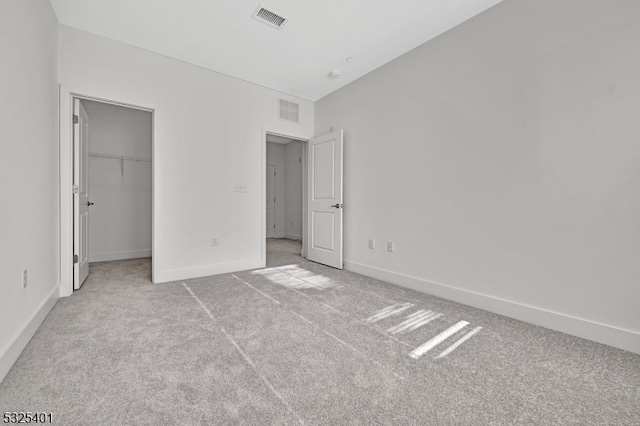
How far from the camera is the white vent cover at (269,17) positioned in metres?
2.55

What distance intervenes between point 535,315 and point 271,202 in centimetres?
654

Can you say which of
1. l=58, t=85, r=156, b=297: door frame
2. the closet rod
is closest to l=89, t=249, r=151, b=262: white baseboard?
the closet rod

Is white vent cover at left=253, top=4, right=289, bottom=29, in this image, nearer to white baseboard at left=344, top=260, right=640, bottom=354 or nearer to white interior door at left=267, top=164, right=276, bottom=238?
white baseboard at left=344, top=260, right=640, bottom=354

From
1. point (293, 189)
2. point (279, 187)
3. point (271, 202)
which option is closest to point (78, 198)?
point (271, 202)

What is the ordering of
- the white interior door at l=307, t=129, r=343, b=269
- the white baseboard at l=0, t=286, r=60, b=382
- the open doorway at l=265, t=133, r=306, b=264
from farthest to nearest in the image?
the open doorway at l=265, t=133, r=306, b=264, the white interior door at l=307, t=129, r=343, b=269, the white baseboard at l=0, t=286, r=60, b=382

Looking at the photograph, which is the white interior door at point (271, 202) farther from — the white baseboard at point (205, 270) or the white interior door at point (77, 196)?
the white interior door at point (77, 196)

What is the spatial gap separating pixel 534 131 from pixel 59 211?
14.7ft

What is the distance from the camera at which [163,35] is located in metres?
2.95

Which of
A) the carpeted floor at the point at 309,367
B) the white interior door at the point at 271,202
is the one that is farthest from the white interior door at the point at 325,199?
the white interior door at the point at 271,202

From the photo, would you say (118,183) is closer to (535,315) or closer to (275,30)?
(275,30)

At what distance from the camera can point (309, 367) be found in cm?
161

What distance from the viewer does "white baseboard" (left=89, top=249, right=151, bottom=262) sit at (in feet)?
14.9

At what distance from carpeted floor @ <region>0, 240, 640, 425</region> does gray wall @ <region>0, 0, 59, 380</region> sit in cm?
25

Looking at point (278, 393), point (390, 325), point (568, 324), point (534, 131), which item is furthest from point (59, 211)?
point (568, 324)
